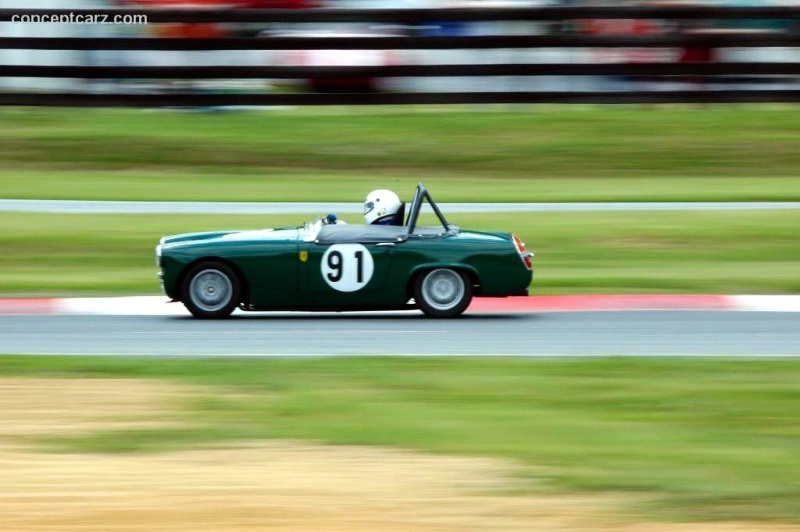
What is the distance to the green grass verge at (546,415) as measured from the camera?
18.4 ft

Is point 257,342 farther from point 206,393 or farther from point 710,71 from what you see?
point 710,71

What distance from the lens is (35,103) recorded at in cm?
2202

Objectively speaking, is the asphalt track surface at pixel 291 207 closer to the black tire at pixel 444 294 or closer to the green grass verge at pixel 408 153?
the green grass verge at pixel 408 153

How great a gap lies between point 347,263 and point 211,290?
1.17 metres

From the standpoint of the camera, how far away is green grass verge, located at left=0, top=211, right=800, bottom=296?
41.1 feet

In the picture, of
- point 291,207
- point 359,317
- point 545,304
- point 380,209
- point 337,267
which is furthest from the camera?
point 291,207

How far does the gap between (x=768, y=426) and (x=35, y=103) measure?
700 inches

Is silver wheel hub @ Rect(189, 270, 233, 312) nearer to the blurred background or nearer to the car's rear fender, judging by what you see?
the car's rear fender

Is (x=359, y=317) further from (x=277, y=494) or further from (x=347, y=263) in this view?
(x=277, y=494)

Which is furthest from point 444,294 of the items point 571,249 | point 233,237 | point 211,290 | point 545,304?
point 571,249

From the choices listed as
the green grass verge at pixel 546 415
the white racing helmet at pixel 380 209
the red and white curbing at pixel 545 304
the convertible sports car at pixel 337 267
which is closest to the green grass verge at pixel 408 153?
the red and white curbing at pixel 545 304

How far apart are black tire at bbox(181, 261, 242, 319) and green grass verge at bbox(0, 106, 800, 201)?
6.60 metres

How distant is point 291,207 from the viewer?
16156mm

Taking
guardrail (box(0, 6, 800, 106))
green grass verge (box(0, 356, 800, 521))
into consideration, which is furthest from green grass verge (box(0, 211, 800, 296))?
guardrail (box(0, 6, 800, 106))
